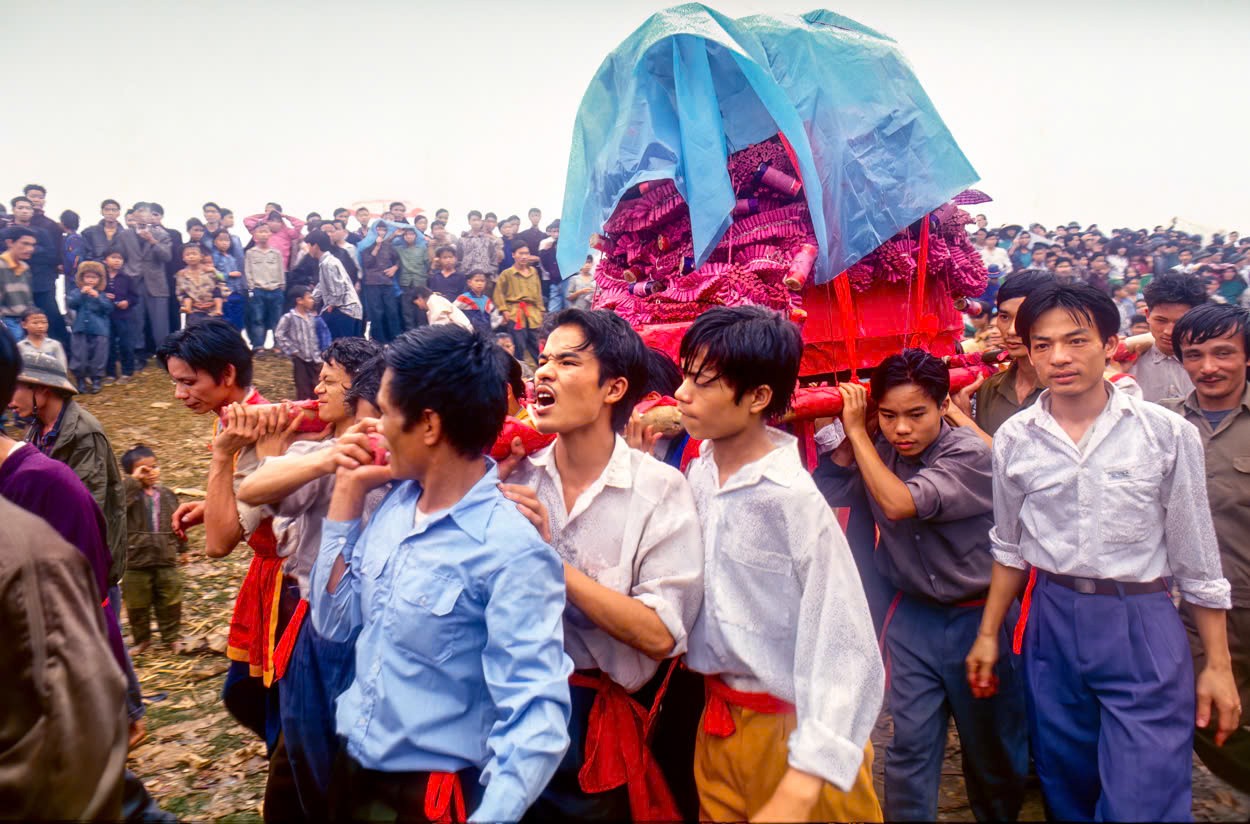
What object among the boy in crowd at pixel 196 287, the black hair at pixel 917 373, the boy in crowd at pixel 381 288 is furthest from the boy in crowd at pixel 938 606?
the boy in crowd at pixel 196 287

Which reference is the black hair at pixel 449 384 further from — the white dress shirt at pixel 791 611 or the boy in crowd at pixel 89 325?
the boy in crowd at pixel 89 325

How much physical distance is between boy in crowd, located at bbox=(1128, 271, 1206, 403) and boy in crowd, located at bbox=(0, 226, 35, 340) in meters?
11.4

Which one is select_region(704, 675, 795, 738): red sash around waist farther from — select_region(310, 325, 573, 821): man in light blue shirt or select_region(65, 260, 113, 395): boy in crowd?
select_region(65, 260, 113, 395): boy in crowd

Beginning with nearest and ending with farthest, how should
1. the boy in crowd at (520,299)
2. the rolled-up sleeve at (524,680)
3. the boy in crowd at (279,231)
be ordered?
the rolled-up sleeve at (524,680) < the boy in crowd at (279,231) < the boy in crowd at (520,299)

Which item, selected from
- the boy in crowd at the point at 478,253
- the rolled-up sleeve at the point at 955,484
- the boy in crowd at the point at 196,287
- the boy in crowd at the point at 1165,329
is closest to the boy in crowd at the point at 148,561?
the rolled-up sleeve at the point at 955,484

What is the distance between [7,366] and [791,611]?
2075 millimetres

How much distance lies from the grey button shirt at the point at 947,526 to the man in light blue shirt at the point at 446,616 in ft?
5.13

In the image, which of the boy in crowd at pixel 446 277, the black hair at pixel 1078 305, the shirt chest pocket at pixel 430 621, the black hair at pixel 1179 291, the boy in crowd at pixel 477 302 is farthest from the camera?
the boy in crowd at pixel 446 277

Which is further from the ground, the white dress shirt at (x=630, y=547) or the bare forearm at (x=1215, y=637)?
the white dress shirt at (x=630, y=547)

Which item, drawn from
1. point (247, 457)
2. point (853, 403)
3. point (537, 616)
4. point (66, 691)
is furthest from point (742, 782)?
point (247, 457)

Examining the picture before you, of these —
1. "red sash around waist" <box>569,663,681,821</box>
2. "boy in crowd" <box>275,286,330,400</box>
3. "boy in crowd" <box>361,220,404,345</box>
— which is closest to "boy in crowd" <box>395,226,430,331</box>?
"boy in crowd" <box>361,220,404,345</box>

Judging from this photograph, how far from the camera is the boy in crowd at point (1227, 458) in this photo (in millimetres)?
3205

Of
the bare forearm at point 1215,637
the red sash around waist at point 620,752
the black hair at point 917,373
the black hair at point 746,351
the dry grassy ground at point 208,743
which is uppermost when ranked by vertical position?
the black hair at point 746,351

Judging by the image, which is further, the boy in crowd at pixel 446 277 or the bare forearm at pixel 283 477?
the boy in crowd at pixel 446 277
